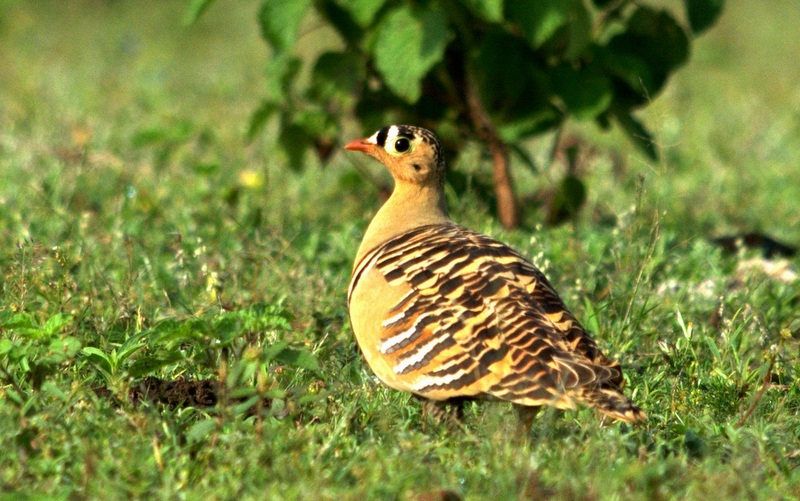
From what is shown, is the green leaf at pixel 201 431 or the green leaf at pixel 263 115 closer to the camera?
the green leaf at pixel 201 431

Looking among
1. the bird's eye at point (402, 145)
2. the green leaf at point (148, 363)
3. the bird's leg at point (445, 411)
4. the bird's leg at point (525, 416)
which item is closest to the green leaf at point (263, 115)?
the bird's eye at point (402, 145)

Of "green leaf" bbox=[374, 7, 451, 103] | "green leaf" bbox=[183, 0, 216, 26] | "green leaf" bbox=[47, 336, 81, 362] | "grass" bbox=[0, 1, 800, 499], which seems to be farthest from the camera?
"green leaf" bbox=[183, 0, 216, 26]

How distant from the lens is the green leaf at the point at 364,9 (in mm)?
6238

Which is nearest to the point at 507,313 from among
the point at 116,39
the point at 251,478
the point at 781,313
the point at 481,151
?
the point at 251,478

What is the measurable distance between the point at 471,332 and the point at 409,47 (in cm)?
270

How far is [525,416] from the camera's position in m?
3.98

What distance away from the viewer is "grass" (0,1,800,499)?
11.2 ft

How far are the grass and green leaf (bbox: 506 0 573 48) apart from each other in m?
0.76

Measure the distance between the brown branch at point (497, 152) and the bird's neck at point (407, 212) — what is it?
180 cm

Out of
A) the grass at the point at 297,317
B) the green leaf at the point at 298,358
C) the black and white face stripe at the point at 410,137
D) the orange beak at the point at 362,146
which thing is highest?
the black and white face stripe at the point at 410,137

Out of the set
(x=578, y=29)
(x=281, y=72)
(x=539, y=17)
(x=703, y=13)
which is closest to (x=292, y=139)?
(x=281, y=72)

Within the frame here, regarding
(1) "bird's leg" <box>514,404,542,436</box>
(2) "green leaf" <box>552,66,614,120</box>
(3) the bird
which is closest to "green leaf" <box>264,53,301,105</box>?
(2) "green leaf" <box>552,66,614,120</box>

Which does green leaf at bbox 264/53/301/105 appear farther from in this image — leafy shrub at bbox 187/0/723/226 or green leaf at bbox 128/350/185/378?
green leaf at bbox 128/350/185/378

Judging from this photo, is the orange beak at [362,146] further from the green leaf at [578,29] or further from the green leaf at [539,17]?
the green leaf at [578,29]
